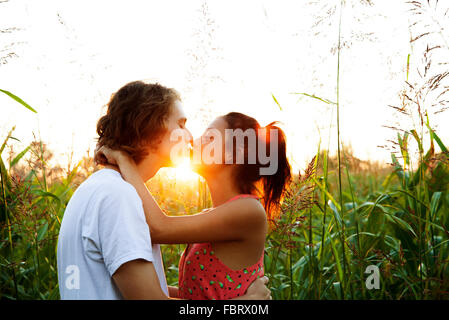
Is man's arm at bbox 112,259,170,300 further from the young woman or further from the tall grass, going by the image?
the tall grass

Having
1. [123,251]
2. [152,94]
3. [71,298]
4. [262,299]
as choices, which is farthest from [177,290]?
[152,94]

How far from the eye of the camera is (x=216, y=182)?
2133mm

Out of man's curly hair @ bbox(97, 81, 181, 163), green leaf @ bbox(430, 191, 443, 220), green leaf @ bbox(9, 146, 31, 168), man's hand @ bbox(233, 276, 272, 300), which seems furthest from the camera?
green leaf @ bbox(9, 146, 31, 168)

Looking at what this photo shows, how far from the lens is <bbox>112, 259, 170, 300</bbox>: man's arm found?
1.37 meters

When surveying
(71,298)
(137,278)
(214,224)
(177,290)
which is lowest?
(177,290)

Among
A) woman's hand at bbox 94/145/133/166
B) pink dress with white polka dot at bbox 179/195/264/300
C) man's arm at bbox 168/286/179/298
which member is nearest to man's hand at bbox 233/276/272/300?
pink dress with white polka dot at bbox 179/195/264/300

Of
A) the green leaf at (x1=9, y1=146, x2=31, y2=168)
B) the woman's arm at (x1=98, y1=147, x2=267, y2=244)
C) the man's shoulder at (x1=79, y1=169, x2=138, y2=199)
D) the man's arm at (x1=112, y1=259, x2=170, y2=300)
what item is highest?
the green leaf at (x1=9, y1=146, x2=31, y2=168)

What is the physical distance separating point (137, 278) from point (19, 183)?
131cm

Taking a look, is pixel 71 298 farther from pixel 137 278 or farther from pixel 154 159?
pixel 154 159

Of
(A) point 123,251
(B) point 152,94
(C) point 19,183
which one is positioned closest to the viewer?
(A) point 123,251

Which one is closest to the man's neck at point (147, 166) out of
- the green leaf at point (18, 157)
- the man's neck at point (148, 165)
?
the man's neck at point (148, 165)

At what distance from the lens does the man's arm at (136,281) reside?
54.0 inches

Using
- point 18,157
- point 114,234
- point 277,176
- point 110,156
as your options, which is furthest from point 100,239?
point 18,157

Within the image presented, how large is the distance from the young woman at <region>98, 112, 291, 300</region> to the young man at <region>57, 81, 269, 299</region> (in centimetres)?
16
